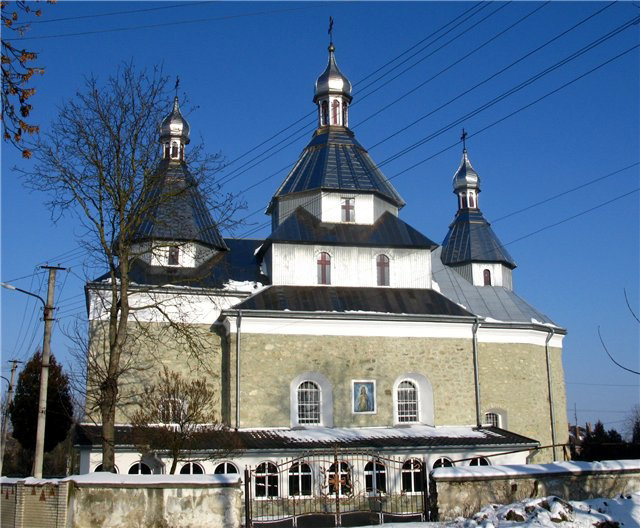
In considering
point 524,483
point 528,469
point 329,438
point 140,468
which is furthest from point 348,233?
point 524,483

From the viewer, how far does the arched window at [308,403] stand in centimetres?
2408

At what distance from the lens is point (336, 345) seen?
24641 mm

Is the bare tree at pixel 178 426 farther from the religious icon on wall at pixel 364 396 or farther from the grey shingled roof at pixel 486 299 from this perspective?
the grey shingled roof at pixel 486 299

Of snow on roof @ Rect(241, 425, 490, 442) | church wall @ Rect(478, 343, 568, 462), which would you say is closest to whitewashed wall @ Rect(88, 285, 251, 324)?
snow on roof @ Rect(241, 425, 490, 442)

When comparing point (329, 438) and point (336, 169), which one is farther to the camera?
point (336, 169)

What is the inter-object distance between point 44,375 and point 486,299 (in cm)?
1831

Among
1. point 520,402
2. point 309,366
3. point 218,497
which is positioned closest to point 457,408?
point 520,402

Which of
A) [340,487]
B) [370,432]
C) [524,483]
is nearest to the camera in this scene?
[524,483]

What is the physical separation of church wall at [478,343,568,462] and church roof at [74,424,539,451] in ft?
6.72

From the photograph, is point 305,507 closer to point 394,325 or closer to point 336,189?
point 394,325

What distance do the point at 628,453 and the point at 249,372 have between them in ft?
52.2

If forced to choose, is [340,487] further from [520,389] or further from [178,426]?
[520,389]

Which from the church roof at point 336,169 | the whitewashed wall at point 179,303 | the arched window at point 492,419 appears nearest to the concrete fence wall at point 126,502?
the whitewashed wall at point 179,303

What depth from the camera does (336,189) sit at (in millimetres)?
28203
